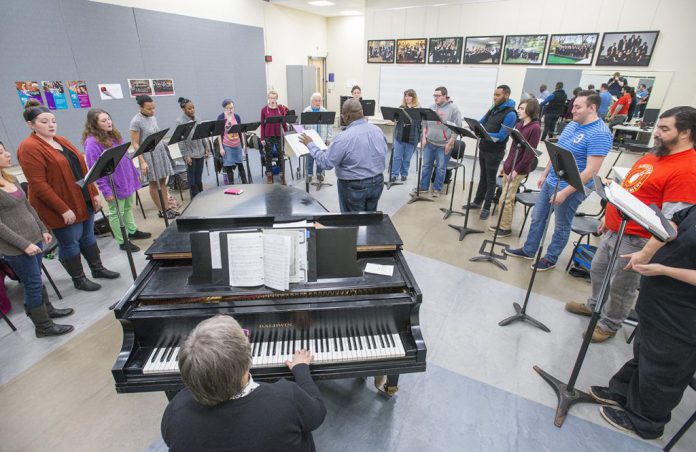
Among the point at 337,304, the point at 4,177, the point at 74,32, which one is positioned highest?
the point at 74,32

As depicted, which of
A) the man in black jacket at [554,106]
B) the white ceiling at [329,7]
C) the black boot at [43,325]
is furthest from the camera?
the white ceiling at [329,7]

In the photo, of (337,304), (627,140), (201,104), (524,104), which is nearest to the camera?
(337,304)

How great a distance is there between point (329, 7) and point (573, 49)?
22.6 ft

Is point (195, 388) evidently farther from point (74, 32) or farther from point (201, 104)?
point (201, 104)

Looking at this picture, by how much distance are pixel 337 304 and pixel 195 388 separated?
32.7 inches

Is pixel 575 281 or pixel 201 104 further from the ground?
pixel 201 104

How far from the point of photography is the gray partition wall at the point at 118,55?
5133mm

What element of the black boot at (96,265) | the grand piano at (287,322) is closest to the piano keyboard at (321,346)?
the grand piano at (287,322)

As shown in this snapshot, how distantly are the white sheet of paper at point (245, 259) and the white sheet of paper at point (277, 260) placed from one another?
0.03m

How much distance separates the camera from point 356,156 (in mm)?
3379

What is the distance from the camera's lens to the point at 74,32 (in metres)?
5.73

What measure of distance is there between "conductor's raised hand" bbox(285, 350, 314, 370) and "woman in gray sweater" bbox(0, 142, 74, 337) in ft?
7.60

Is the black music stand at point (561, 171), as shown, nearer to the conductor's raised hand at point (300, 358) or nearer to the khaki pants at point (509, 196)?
the khaki pants at point (509, 196)

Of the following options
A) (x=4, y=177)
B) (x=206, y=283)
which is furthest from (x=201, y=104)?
(x=206, y=283)
